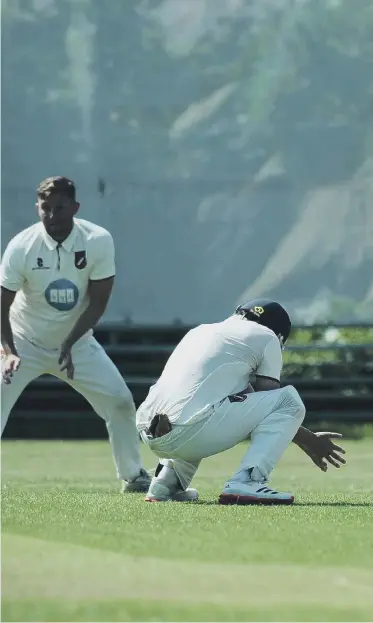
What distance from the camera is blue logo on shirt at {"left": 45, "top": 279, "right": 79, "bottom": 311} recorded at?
982 centimetres

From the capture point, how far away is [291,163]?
1716 cm

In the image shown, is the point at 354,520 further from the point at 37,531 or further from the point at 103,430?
the point at 103,430

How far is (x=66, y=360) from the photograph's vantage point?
32.3ft

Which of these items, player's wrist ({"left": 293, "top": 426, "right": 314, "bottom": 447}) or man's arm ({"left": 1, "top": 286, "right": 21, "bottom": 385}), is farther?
man's arm ({"left": 1, "top": 286, "right": 21, "bottom": 385})

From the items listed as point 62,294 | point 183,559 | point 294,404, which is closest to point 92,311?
point 62,294

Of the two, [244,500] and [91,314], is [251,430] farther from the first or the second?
[91,314]

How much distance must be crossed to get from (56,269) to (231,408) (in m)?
1.68

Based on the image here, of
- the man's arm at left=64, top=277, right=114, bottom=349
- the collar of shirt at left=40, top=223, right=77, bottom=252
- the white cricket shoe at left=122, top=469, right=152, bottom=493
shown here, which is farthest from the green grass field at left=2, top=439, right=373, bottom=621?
the collar of shirt at left=40, top=223, right=77, bottom=252

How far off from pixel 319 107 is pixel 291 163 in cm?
69

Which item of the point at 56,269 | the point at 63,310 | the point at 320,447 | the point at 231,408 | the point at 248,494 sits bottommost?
the point at 248,494

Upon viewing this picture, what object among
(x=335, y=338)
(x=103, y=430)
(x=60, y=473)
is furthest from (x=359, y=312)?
(x=60, y=473)

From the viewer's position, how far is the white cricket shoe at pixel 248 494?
342 inches

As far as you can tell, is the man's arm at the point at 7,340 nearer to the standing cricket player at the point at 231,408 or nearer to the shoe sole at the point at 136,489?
the standing cricket player at the point at 231,408

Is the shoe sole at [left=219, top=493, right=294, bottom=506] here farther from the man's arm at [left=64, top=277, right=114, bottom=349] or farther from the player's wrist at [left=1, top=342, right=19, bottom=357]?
the player's wrist at [left=1, top=342, right=19, bottom=357]
